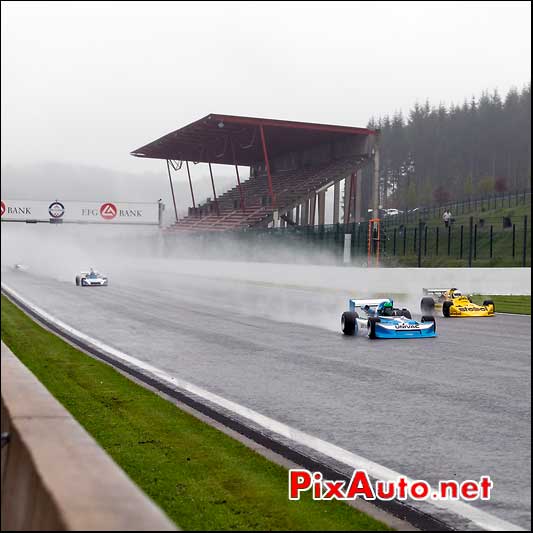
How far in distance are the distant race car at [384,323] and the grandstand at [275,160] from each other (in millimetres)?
23402

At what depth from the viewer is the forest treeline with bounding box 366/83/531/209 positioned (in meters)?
4.70

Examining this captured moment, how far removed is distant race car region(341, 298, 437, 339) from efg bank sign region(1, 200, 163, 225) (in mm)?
36665

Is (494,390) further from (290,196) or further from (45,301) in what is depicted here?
(290,196)

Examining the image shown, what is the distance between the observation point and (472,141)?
233 inches

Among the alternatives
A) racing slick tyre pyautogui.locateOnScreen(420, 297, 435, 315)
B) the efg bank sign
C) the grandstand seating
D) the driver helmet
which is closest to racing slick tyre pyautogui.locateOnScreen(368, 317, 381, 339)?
the driver helmet

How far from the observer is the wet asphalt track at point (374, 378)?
6.00 meters

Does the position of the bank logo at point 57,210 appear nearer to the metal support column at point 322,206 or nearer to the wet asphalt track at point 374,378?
the metal support column at point 322,206

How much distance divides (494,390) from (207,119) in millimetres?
32552

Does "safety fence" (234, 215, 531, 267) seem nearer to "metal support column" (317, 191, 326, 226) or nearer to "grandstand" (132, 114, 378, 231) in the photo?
"metal support column" (317, 191, 326, 226)

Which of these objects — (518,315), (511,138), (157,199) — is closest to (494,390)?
(511,138)

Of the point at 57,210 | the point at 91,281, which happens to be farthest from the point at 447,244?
the point at 57,210

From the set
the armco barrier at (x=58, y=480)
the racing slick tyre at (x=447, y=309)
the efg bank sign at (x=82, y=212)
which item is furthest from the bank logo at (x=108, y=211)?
the armco barrier at (x=58, y=480)

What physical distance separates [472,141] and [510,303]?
22.0 meters

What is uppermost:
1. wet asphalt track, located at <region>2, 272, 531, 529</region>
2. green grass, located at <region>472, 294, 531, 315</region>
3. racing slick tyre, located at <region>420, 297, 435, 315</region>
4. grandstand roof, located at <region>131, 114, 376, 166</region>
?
grandstand roof, located at <region>131, 114, 376, 166</region>
